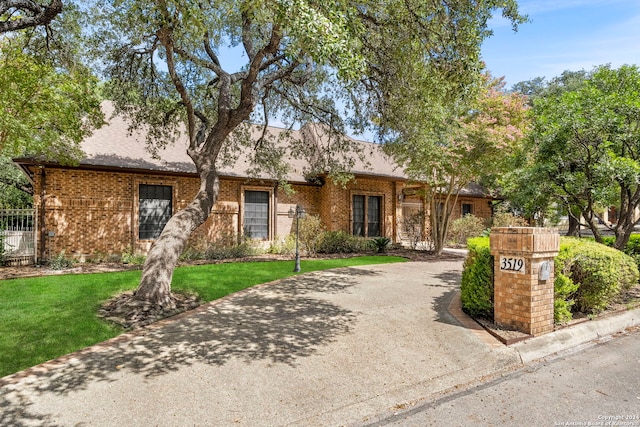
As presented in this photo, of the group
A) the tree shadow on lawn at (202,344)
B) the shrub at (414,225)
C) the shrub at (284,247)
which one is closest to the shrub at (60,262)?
the tree shadow on lawn at (202,344)

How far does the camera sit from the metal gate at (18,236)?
10352 millimetres

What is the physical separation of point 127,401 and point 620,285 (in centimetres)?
763

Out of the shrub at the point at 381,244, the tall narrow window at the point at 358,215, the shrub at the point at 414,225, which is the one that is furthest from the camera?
the shrub at the point at 414,225

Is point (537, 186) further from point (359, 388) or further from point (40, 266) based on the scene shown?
point (40, 266)

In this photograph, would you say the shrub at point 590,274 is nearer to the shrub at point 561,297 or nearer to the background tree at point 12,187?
the shrub at point 561,297

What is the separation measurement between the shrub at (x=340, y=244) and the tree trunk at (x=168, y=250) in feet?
23.2

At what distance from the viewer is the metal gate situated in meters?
10.4

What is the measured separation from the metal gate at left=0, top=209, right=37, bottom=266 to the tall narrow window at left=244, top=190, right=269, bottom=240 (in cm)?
681

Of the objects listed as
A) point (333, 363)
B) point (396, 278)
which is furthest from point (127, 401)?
point (396, 278)

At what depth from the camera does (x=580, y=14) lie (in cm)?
682

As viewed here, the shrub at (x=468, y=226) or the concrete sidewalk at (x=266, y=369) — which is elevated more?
the shrub at (x=468, y=226)

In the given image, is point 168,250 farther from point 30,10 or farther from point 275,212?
point 275,212

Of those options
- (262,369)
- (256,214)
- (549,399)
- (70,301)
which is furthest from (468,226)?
(70,301)

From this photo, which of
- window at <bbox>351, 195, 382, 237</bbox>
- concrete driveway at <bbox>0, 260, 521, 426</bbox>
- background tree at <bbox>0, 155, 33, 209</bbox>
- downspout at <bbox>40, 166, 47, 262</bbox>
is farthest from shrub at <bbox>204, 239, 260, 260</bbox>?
background tree at <bbox>0, 155, 33, 209</bbox>
